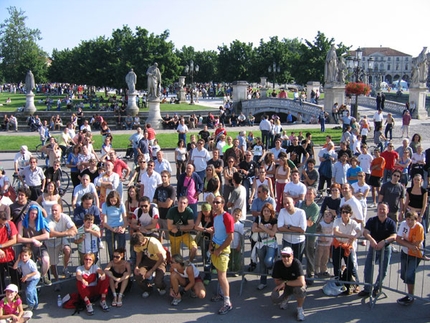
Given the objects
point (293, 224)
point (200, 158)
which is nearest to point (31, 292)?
point (293, 224)

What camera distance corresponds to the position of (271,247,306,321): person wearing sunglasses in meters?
7.09

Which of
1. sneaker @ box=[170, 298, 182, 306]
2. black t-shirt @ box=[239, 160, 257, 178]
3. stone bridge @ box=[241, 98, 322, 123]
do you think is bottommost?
sneaker @ box=[170, 298, 182, 306]

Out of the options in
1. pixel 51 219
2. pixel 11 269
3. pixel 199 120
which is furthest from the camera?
pixel 199 120

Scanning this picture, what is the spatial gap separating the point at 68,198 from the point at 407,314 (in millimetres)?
9746

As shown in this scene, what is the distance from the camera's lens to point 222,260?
767cm

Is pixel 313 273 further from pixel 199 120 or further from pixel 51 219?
pixel 199 120

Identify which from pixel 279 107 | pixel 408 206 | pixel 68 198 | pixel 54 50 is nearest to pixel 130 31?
pixel 279 107

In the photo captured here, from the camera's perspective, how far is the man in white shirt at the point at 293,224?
791 centimetres

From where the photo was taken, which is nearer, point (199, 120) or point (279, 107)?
point (199, 120)

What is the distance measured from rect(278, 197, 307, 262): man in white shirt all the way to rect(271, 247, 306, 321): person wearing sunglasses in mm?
768

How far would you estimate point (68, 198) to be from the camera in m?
14.0

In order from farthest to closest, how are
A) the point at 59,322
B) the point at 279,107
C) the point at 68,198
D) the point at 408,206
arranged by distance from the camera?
the point at 279,107, the point at 68,198, the point at 408,206, the point at 59,322

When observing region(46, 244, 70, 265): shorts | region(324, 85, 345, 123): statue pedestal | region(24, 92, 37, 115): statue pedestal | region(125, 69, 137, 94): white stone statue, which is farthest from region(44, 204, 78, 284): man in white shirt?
region(24, 92, 37, 115): statue pedestal

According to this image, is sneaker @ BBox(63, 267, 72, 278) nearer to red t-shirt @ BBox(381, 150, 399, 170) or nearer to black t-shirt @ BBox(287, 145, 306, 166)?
black t-shirt @ BBox(287, 145, 306, 166)
